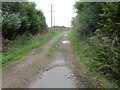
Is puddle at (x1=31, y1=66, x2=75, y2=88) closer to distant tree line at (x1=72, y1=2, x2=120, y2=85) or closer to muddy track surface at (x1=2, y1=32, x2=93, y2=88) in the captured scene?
muddy track surface at (x1=2, y1=32, x2=93, y2=88)

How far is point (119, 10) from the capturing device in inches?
244

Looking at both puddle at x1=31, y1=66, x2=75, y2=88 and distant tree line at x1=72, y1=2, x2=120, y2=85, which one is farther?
distant tree line at x1=72, y1=2, x2=120, y2=85

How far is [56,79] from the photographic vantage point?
5340 millimetres

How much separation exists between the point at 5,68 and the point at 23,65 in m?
0.88

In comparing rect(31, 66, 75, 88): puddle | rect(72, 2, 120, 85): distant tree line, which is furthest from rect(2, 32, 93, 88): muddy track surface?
rect(72, 2, 120, 85): distant tree line

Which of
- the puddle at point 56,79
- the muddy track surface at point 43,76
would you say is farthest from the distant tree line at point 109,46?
the puddle at point 56,79

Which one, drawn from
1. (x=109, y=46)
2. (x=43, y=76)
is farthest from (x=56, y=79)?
(x=109, y=46)

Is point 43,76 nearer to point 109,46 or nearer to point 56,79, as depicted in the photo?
point 56,79

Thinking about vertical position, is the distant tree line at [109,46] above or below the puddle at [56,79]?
above

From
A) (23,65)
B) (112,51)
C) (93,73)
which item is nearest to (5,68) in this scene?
(23,65)

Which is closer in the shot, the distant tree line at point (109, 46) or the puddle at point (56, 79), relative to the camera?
the puddle at point (56, 79)

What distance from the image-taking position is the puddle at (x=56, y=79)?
4758 mm

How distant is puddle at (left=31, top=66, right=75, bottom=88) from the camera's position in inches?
187

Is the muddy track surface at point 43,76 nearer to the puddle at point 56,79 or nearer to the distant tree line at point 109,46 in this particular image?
the puddle at point 56,79
